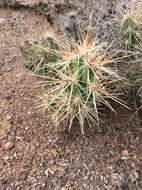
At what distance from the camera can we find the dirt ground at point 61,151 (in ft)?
7.46

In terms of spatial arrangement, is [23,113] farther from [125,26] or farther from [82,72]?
[125,26]

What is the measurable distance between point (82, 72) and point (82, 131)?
15.6 inches

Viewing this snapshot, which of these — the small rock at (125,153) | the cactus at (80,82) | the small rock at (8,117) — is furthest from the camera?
the small rock at (8,117)

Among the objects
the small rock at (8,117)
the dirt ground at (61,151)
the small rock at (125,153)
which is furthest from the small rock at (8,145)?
the small rock at (125,153)

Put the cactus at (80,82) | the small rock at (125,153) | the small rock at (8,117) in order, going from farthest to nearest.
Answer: the small rock at (8,117)
the small rock at (125,153)
the cactus at (80,82)

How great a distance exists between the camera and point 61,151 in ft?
7.86

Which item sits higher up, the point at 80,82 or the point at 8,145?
the point at 80,82

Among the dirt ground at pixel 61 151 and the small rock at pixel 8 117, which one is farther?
the small rock at pixel 8 117

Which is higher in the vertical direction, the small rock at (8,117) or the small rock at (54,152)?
the small rock at (8,117)

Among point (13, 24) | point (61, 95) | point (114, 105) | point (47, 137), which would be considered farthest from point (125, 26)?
point (13, 24)

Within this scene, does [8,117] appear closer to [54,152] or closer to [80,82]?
[54,152]

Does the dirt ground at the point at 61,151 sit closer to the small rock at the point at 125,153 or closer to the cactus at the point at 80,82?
the small rock at the point at 125,153

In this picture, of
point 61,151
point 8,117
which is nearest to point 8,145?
point 8,117

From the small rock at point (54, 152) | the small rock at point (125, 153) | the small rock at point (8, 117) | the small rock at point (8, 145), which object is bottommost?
the small rock at point (125, 153)
